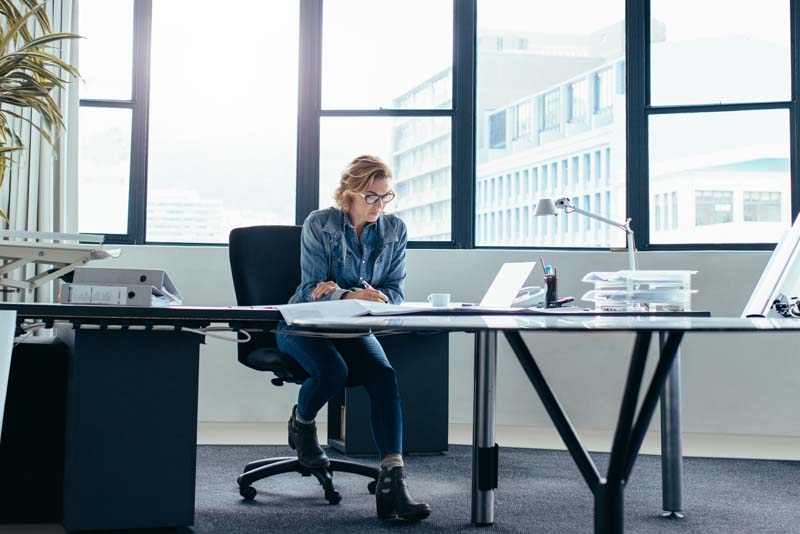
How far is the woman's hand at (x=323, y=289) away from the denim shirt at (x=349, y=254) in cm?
7

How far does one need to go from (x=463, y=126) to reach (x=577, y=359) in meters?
1.33

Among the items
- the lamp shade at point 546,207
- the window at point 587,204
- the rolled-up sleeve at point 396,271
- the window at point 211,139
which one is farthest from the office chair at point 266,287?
Result: the window at point 587,204

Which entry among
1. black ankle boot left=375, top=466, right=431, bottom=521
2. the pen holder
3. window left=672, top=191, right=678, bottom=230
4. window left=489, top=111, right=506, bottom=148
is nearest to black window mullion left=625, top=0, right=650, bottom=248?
window left=672, top=191, right=678, bottom=230

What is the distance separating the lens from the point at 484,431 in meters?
2.25

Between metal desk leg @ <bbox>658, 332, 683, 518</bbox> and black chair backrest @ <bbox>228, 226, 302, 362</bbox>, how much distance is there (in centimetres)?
127

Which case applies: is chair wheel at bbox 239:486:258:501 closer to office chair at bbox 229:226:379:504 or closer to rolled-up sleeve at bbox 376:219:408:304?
office chair at bbox 229:226:379:504

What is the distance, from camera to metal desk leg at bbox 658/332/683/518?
8.12 feet

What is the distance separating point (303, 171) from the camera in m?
4.32

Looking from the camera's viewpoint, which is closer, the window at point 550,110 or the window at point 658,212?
the window at point 658,212

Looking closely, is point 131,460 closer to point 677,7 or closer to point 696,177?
point 696,177

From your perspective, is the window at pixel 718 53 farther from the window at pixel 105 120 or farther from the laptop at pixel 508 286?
the window at pixel 105 120

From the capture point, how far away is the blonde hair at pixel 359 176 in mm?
2768

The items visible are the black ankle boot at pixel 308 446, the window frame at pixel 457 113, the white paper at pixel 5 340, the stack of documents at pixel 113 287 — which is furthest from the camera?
the window frame at pixel 457 113

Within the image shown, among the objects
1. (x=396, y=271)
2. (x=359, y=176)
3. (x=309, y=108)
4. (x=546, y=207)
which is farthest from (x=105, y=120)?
(x=546, y=207)
